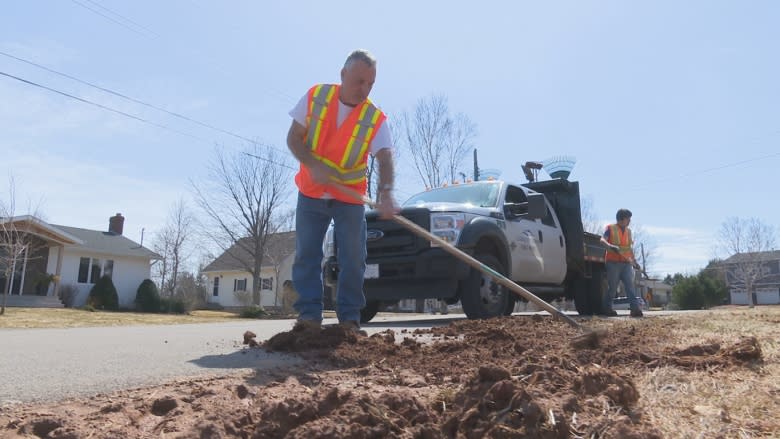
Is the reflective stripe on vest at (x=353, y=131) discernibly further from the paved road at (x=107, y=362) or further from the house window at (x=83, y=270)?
the house window at (x=83, y=270)

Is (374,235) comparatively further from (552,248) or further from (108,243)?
(108,243)

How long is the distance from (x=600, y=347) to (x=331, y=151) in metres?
2.29

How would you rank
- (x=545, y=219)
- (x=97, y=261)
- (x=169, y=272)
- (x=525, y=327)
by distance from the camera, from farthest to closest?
(x=169, y=272) < (x=97, y=261) < (x=545, y=219) < (x=525, y=327)

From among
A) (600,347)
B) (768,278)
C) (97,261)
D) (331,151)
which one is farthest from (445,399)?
(768,278)

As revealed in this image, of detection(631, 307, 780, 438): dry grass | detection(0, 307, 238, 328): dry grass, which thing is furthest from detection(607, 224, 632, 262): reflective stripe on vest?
detection(0, 307, 238, 328): dry grass

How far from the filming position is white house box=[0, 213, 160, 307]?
26938mm

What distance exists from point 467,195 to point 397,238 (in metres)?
1.60

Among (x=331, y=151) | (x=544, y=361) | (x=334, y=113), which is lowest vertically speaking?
(x=544, y=361)

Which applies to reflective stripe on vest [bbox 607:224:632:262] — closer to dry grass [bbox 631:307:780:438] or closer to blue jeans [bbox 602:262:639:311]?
blue jeans [bbox 602:262:639:311]

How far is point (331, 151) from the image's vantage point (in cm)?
408

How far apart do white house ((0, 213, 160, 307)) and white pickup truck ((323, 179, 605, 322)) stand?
23.8 metres

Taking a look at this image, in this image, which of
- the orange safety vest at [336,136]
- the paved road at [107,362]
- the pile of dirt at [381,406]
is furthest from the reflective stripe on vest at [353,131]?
the pile of dirt at [381,406]

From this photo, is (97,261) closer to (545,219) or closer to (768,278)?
(545,219)

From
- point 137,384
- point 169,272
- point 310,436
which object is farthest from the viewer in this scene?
point 169,272
